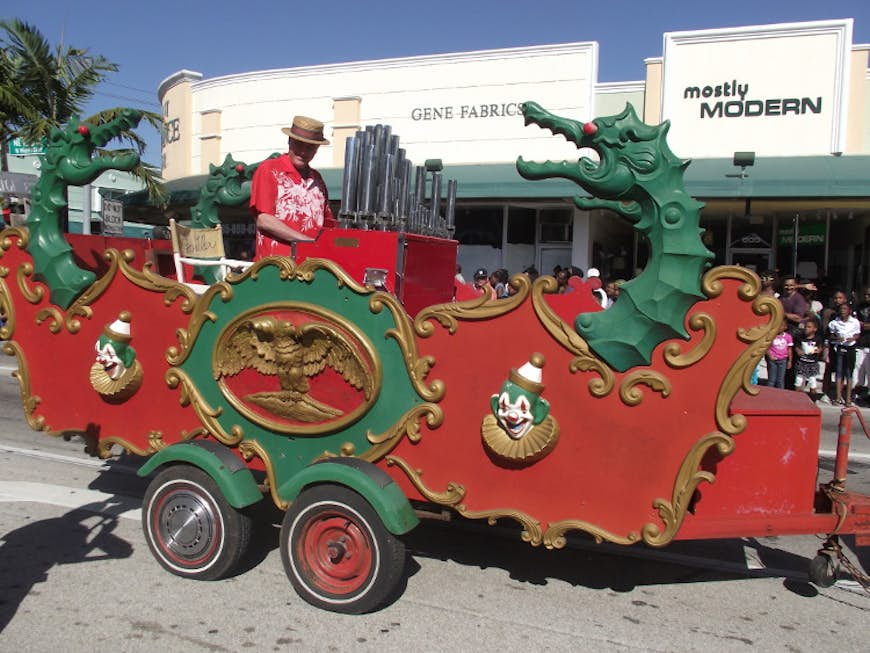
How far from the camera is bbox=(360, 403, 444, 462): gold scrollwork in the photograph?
12.1ft

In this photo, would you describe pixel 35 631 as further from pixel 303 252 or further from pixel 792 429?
pixel 792 429

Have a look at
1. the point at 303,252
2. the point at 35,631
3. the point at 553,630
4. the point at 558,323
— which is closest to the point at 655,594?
the point at 553,630

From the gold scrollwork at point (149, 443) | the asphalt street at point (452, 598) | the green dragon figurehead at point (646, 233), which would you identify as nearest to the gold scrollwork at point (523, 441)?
the green dragon figurehead at point (646, 233)

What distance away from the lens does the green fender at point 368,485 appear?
141 inches

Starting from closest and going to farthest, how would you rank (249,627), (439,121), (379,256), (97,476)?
(249,627) → (379,256) → (97,476) → (439,121)

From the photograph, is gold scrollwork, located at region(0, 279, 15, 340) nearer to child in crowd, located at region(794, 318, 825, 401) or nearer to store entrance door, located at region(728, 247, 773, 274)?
child in crowd, located at region(794, 318, 825, 401)

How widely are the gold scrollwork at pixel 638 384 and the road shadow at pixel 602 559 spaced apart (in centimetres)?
138

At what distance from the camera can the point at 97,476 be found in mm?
6148

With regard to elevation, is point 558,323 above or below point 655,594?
above

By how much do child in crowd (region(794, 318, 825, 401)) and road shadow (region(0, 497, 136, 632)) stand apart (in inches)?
352

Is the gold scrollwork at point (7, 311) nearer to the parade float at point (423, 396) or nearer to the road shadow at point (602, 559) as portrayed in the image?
the parade float at point (423, 396)

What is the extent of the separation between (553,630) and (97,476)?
412 centimetres

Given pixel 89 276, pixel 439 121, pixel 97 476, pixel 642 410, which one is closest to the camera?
pixel 642 410

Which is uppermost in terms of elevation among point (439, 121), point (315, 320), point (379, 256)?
point (439, 121)
